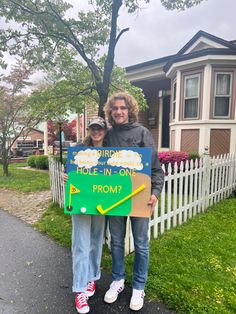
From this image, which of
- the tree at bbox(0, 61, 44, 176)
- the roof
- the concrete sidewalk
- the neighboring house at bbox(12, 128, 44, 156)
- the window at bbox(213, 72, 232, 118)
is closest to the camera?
the concrete sidewalk

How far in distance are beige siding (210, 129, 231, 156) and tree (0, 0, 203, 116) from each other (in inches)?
176

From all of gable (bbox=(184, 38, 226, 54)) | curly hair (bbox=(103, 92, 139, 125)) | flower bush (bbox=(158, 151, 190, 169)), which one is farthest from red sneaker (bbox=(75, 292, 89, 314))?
gable (bbox=(184, 38, 226, 54))

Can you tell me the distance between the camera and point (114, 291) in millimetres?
2369

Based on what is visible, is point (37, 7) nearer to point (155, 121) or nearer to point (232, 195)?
point (232, 195)

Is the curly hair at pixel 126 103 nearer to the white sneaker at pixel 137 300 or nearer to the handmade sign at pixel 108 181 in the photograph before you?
the handmade sign at pixel 108 181

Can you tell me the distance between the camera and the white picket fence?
3.96 metres

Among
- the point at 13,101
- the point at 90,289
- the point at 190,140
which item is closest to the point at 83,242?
the point at 90,289

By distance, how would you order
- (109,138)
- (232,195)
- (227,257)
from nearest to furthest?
(109,138)
(227,257)
(232,195)

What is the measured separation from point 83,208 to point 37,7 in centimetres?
459

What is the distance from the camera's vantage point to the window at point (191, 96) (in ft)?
28.6

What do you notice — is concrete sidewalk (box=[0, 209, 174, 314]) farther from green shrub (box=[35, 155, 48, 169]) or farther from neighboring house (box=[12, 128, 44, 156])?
neighboring house (box=[12, 128, 44, 156])

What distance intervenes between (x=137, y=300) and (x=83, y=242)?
0.72m

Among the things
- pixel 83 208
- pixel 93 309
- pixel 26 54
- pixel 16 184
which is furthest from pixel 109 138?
pixel 16 184

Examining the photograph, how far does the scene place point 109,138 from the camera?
2.23m
